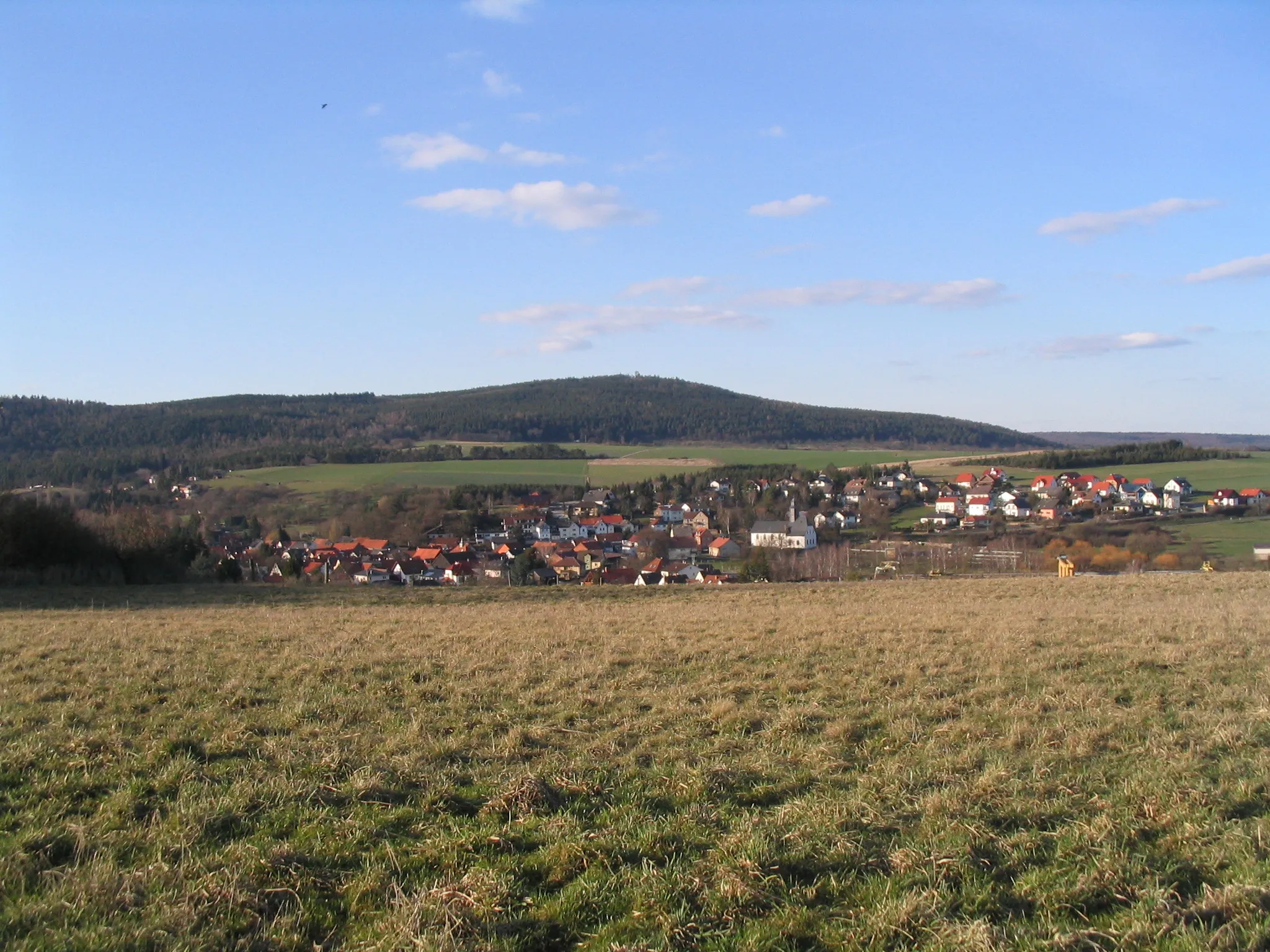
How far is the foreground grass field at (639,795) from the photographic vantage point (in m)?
4.20

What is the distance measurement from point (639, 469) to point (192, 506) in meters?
43.3

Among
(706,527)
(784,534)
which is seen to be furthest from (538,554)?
(706,527)

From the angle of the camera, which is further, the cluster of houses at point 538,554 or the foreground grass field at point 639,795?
the cluster of houses at point 538,554

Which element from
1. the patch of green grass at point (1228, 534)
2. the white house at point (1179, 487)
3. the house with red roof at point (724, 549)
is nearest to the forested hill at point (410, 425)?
the house with red roof at point (724, 549)

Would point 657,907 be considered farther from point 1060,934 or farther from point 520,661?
point 520,661

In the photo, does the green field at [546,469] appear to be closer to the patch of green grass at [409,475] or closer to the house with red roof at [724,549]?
the patch of green grass at [409,475]

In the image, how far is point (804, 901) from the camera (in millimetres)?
4398

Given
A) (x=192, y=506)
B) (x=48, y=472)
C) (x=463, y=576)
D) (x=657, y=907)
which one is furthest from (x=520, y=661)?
(x=48, y=472)

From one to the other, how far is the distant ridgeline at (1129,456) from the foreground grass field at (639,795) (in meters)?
71.0

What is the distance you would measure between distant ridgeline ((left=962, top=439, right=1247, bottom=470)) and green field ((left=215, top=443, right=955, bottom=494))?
16555mm

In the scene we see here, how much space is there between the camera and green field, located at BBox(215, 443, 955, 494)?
76688 millimetres

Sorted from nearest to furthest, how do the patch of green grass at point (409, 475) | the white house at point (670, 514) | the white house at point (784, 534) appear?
the white house at point (784, 534)
the white house at point (670, 514)
the patch of green grass at point (409, 475)

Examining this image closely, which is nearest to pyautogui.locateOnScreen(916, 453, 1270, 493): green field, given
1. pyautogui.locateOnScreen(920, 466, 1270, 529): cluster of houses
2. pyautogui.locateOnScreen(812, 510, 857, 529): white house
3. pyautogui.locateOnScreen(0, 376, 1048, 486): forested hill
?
pyautogui.locateOnScreen(920, 466, 1270, 529): cluster of houses

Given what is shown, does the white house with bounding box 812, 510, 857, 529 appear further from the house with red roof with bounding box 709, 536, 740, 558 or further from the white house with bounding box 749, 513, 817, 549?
the house with red roof with bounding box 709, 536, 740, 558
